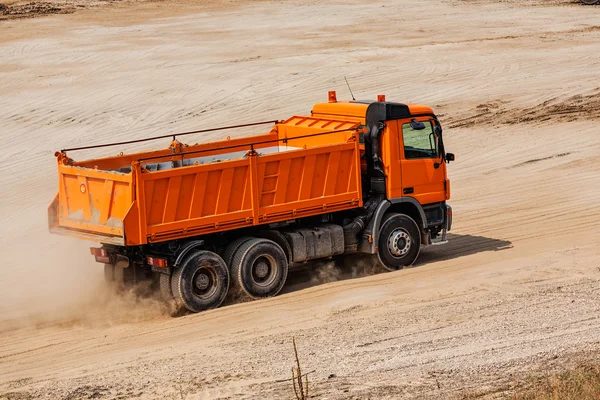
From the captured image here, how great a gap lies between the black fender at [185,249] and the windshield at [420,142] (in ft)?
12.3

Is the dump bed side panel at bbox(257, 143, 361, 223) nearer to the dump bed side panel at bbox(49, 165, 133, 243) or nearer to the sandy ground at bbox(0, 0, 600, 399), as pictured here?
the sandy ground at bbox(0, 0, 600, 399)

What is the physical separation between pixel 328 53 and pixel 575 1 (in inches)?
589

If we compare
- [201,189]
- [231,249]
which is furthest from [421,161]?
[201,189]

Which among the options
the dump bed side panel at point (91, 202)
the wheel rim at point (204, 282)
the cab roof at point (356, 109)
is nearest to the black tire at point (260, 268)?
the wheel rim at point (204, 282)

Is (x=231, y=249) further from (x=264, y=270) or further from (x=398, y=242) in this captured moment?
(x=398, y=242)

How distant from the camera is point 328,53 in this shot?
112 ft

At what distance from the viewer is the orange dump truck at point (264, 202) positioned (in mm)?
15258

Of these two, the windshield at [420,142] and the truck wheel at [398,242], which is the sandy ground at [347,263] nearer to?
the truck wheel at [398,242]

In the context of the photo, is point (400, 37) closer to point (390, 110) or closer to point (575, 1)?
point (575, 1)

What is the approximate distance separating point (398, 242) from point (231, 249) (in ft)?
9.66

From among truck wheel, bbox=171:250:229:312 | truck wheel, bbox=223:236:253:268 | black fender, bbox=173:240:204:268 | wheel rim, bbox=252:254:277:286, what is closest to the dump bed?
black fender, bbox=173:240:204:268

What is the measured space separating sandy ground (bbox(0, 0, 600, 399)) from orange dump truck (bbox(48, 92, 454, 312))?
522mm

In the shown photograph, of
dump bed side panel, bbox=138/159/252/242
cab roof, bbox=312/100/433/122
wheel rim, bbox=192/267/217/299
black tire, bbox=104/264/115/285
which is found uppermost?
cab roof, bbox=312/100/433/122

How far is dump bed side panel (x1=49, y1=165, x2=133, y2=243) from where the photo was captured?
49.4 feet
